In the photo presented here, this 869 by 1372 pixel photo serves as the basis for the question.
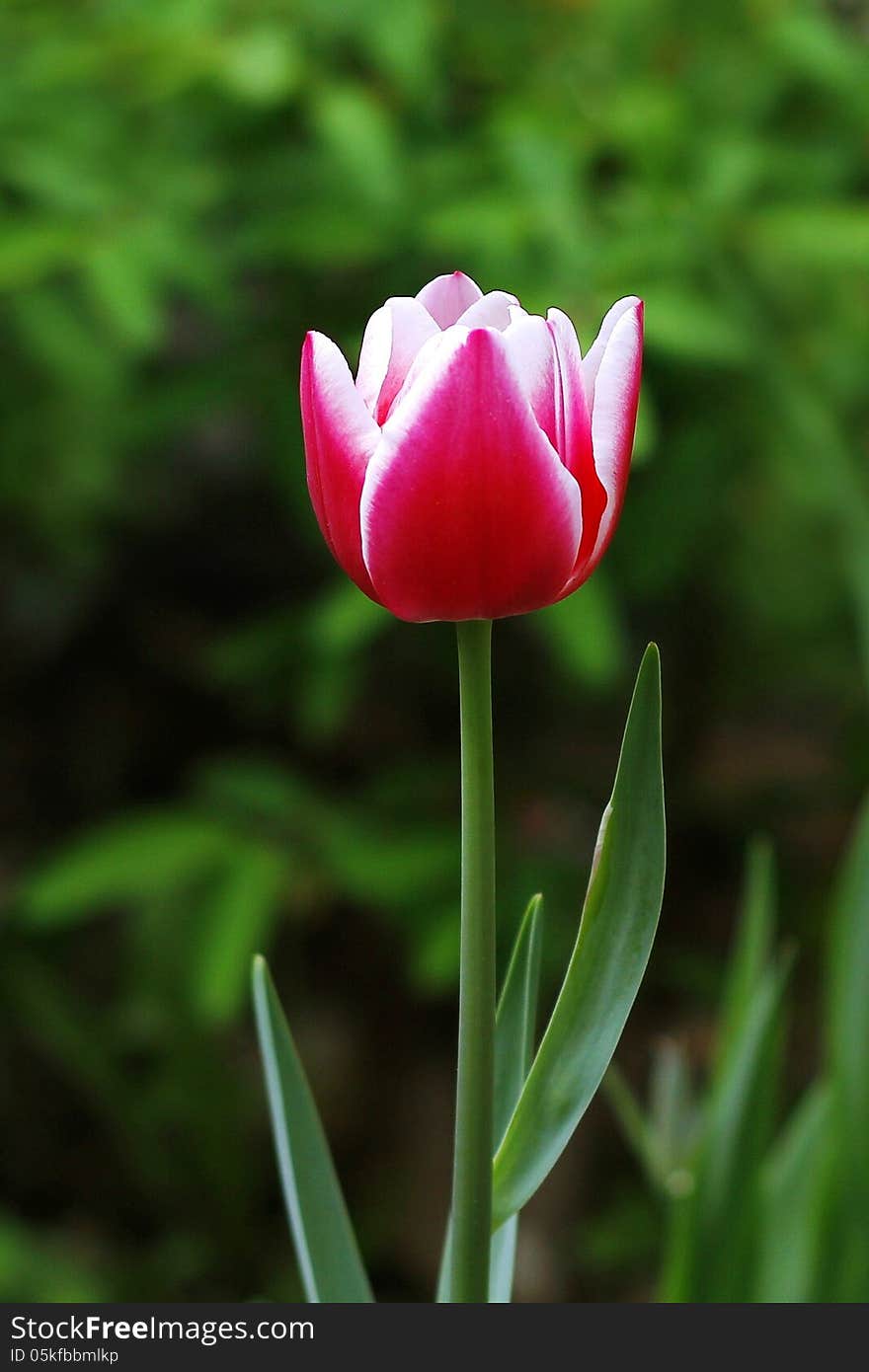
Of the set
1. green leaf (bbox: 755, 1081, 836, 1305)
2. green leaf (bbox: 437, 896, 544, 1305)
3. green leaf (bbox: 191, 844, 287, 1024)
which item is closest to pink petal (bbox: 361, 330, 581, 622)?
green leaf (bbox: 437, 896, 544, 1305)

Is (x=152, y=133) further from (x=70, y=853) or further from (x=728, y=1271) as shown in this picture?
(x=728, y=1271)

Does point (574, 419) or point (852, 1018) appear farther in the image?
point (852, 1018)

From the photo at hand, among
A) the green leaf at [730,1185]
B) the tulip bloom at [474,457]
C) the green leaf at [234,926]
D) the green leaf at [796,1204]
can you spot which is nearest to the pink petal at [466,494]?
the tulip bloom at [474,457]

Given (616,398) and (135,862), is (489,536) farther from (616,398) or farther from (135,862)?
(135,862)

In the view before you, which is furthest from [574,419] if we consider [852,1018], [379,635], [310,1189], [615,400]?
[379,635]

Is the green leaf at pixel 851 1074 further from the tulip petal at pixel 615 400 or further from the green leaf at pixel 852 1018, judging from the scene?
the tulip petal at pixel 615 400

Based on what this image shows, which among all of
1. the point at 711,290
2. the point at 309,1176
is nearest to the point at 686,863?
the point at 711,290

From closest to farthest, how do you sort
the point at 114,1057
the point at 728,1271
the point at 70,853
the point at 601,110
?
the point at 728,1271 < the point at 601,110 < the point at 70,853 < the point at 114,1057
